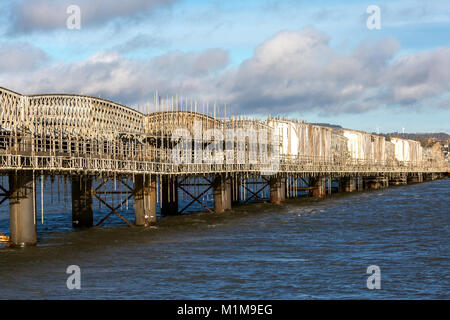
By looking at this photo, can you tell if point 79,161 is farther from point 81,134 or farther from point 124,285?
point 124,285

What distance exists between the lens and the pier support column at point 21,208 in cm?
3544

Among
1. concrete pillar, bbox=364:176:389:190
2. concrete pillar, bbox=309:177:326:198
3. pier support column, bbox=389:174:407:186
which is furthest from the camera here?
pier support column, bbox=389:174:407:186

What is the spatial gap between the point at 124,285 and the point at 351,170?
6536cm

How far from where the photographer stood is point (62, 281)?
2825 centimetres

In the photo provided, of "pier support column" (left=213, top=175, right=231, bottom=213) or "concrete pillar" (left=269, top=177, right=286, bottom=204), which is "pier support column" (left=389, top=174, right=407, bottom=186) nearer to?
"concrete pillar" (left=269, top=177, right=286, bottom=204)

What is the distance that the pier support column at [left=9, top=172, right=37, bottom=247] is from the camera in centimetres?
3544

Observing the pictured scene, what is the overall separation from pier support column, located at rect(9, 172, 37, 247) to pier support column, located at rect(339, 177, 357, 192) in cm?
6750

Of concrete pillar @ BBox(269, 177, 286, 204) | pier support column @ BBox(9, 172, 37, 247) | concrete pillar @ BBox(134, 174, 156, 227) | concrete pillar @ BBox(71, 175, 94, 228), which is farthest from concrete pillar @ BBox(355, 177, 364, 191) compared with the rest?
pier support column @ BBox(9, 172, 37, 247)

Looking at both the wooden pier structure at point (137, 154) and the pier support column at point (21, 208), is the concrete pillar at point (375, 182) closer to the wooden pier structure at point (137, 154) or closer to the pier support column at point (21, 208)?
the wooden pier structure at point (137, 154)

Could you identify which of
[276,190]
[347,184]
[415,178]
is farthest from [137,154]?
[415,178]

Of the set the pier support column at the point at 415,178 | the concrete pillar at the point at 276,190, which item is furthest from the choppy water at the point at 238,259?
the pier support column at the point at 415,178

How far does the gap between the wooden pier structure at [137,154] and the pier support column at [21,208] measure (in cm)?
6

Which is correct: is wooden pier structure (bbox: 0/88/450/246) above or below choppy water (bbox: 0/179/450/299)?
above
